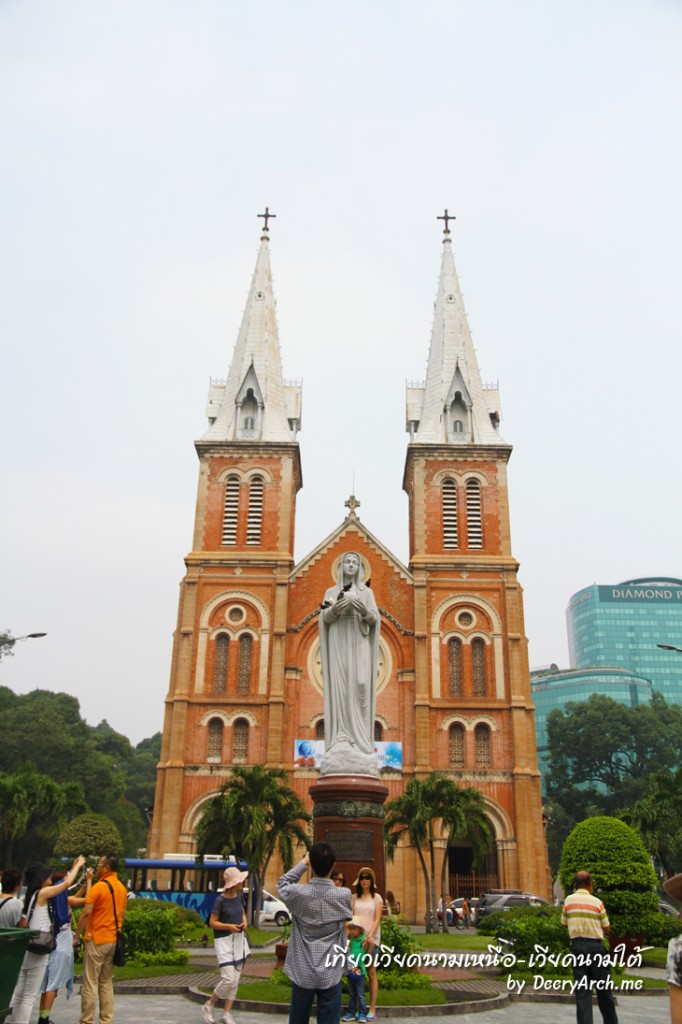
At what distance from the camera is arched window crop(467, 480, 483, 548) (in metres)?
39.1

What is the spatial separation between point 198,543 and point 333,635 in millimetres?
26115

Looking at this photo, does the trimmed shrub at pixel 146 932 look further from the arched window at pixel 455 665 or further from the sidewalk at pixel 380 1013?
the arched window at pixel 455 665

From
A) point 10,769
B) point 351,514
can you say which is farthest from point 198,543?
point 10,769

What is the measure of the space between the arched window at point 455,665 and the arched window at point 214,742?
31.1 ft

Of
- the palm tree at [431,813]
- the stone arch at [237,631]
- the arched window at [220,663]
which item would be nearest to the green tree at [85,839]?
the stone arch at [237,631]

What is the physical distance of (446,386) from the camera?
42.6m

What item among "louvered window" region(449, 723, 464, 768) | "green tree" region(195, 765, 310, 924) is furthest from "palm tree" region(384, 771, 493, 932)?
"louvered window" region(449, 723, 464, 768)

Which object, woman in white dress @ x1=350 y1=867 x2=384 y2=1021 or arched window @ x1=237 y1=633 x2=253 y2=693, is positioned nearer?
woman in white dress @ x1=350 y1=867 x2=384 y2=1021

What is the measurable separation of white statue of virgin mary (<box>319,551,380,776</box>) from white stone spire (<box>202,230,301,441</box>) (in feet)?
92.1

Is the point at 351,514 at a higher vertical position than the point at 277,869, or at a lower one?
higher

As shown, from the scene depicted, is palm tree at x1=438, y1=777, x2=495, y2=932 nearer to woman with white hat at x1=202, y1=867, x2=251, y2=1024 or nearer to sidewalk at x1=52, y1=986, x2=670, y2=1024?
sidewalk at x1=52, y1=986, x2=670, y2=1024

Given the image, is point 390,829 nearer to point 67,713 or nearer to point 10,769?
point 10,769

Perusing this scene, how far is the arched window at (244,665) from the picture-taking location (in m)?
36.2

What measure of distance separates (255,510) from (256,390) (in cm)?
635
